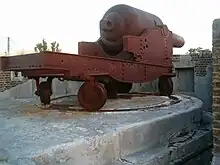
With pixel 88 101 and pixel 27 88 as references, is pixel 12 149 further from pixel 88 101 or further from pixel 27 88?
pixel 27 88

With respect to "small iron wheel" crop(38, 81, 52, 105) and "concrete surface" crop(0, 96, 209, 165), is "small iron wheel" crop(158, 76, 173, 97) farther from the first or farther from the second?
"small iron wheel" crop(38, 81, 52, 105)

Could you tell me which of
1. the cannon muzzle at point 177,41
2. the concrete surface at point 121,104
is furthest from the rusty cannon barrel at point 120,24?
the concrete surface at point 121,104

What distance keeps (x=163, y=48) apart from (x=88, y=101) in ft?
8.13

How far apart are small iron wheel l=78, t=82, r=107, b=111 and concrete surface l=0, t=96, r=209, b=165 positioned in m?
0.34

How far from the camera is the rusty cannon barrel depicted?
612cm

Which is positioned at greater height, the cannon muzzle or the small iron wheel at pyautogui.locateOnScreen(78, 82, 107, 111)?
the cannon muzzle

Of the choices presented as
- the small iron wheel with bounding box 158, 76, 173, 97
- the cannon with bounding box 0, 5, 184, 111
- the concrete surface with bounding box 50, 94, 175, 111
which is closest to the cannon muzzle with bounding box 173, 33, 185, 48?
the cannon with bounding box 0, 5, 184, 111

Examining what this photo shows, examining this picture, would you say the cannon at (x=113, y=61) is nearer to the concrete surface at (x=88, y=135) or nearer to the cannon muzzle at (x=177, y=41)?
the cannon muzzle at (x=177, y=41)

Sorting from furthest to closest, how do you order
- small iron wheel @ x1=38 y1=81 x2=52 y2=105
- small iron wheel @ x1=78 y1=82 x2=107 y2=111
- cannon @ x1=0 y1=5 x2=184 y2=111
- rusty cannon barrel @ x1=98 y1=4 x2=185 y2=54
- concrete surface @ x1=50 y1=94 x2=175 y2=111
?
rusty cannon barrel @ x1=98 y1=4 x2=185 y2=54, small iron wheel @ x1=38 y1=81 x2=52 y2=105, concrete surface @ x1=50 y1=94 x2=175 y2=111, small iron wheel @ x1=78 y1=82 x2=107 y2=111, cannon @ x1=0 y1=5 x2=184 y2=111

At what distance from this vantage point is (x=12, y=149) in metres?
2.45

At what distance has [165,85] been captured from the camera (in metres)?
7.04

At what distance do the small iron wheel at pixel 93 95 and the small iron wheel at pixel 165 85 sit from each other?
8.51 feet

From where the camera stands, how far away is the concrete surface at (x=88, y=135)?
97.0 inches

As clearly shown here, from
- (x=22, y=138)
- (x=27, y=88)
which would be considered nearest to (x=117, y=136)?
(x=22, y=138)
